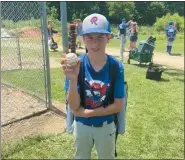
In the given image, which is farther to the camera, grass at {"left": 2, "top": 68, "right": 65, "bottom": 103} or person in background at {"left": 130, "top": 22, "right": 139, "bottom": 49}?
person in background at {"left": 130, "top": 22, "right": 139, "bottom": 49}

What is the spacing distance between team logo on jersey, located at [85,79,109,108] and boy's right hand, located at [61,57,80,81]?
0.75 feet

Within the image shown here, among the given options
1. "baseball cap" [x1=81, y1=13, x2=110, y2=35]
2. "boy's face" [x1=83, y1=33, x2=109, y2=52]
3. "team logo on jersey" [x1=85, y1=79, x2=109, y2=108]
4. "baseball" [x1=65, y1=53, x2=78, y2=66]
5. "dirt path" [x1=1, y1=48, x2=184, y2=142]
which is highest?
"baseball cap" [x1=81, y1=13, x2=110, y2=35]

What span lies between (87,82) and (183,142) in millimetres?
2954

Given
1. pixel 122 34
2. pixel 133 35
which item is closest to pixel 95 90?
pixel 122 34

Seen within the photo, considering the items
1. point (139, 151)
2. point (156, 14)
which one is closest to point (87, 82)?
point (139, 151)

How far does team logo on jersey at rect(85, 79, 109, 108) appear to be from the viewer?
279cm

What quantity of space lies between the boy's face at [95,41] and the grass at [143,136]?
2.25 metres

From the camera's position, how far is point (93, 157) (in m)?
4.54

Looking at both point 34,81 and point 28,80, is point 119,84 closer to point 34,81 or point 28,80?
point 34,81

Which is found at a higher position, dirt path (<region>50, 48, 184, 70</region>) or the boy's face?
the boy's face

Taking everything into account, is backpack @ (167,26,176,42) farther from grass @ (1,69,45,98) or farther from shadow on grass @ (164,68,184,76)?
grass @ (1,69,45,98)

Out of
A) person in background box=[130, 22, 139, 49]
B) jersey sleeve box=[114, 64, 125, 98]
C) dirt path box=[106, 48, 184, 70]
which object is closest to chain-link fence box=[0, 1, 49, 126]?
jersey sleeve box=[114, 64, 125, 98]

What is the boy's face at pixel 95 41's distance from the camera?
270cm

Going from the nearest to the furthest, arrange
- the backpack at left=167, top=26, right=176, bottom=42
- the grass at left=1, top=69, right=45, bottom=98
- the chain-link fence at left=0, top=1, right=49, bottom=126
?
the chain-link fence at left=0, top=1, right=49, bottom=126, the grass at left=1, top=69, right=45, bottom=98, the backpack at left=167, top=26, right=176, bottom=42
